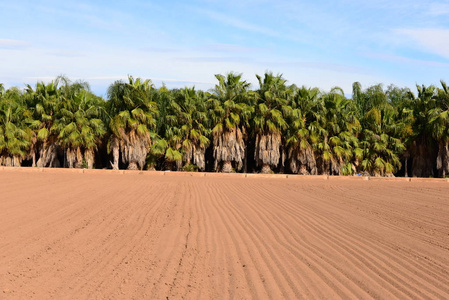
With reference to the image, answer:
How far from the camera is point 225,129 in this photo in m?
26.3

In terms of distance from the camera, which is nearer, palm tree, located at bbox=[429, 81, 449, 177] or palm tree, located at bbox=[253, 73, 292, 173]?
palm tree, located at bbox=[429, 81, 449, 177]

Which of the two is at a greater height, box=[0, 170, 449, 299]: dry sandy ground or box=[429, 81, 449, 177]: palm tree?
box=[429, 81, 449, 177]: palm tree

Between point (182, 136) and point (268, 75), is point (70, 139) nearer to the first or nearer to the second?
point (182, 136)

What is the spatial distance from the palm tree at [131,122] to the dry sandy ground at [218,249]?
44.3 ft

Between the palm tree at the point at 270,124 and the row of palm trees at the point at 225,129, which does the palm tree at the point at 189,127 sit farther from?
the palm tree at the point at 270,124

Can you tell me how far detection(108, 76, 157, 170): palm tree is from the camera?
82.5ft

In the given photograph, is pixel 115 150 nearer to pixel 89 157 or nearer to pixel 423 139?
pixel 89 157

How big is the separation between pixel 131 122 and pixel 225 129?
5.89m

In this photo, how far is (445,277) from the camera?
17.3ft

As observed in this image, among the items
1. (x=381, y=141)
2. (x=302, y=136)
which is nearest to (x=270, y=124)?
(x=302, y=136)

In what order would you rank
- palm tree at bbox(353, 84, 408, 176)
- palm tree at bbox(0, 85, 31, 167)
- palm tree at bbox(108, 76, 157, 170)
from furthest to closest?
palm tree at bbox(353, 84, 408, 176)
palm tree at bbox(0, 85, 31, 167)
palm tree at bbox(108, 76, 157, 170)

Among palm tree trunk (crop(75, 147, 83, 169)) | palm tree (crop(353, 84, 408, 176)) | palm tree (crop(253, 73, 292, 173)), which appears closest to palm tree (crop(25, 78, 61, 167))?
palm tree trunk (crop(75, 147, 83, 169))

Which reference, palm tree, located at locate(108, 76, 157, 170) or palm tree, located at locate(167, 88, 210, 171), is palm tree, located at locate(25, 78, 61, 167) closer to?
palm tree, located at locate(108, 76, 157, 170)

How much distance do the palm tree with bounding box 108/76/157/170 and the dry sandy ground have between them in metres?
13.5
